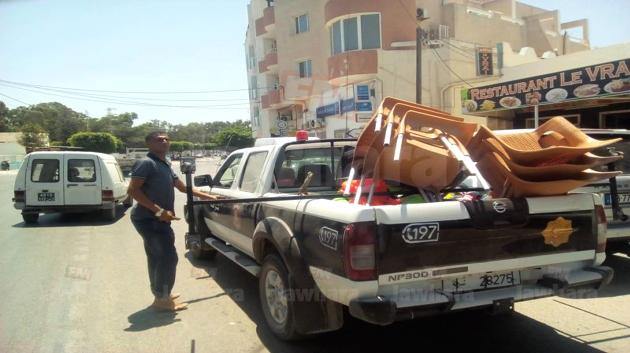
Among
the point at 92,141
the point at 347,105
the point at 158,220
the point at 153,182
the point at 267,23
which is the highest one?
the point at 267,23

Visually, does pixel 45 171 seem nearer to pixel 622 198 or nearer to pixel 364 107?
pixel 622 198

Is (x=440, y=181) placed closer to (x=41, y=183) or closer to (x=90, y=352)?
(x=90, y=352)

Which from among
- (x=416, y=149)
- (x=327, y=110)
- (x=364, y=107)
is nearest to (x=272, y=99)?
(x=327, y=110)

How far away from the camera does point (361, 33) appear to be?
2180 cm

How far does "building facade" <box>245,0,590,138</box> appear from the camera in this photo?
2091 cm

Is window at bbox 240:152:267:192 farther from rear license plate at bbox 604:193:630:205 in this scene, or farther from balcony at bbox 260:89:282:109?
balcony at bbox 260:89:282:109

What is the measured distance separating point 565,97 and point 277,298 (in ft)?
36.2

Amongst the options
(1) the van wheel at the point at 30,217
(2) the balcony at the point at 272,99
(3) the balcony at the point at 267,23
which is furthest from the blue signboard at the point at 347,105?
(3) the balcony at the point at 267,23

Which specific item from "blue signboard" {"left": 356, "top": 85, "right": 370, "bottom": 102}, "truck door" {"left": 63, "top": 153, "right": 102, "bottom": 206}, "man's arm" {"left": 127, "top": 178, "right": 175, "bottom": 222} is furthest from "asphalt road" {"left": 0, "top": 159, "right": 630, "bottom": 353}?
"blue signboard" {"left": 356, "top": 85, "right": 370, "bottom": 102}

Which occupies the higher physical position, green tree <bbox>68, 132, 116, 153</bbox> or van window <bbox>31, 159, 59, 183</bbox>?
green tree <bbox>68, 132, 116, 153</bbox>

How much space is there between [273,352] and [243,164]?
237 cm

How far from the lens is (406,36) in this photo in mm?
22062

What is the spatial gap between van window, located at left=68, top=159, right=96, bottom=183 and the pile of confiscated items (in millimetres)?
9089

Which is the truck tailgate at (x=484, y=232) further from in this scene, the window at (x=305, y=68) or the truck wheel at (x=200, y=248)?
the window at (x=305, y=68)
